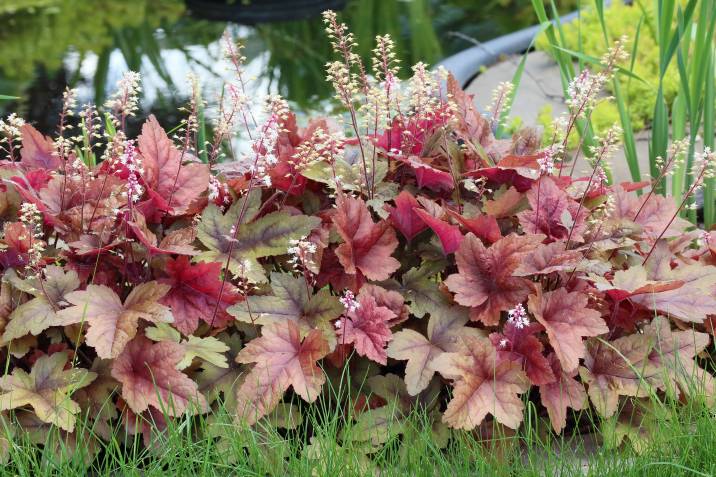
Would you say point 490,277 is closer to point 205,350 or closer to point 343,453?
point 343,453

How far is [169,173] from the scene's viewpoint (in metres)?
2.25

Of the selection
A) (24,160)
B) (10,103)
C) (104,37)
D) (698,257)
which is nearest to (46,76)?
(10,103)

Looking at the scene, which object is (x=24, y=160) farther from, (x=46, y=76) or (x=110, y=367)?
(x=46, y=76)

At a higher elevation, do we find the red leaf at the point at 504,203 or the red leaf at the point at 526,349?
the red leaf at the point at 504,203

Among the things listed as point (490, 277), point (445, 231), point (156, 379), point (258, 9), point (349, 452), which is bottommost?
point (258, 9)

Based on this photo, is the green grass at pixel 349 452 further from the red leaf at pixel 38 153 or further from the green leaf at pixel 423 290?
the red leaf at pixel 38 153

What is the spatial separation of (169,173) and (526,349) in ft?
3.20

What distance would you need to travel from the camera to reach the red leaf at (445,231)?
2075 mm

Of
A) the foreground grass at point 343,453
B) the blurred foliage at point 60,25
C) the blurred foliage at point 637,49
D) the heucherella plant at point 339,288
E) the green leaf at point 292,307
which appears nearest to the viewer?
the foreground grass at point 343,453

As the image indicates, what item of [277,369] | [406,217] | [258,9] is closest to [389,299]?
[406,217]

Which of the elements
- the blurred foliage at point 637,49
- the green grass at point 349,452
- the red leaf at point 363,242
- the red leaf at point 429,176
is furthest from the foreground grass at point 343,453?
the blurred foliage at point 637,49

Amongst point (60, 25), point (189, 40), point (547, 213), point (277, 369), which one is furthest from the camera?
point (60, 25)

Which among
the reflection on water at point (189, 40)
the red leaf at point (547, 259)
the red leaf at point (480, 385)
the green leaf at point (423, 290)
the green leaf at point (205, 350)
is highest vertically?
the red leaf at point (547, 259)

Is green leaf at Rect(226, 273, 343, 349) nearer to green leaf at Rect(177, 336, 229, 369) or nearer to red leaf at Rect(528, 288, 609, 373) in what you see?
green leaf at Rect(177, 336, 229, 369)
